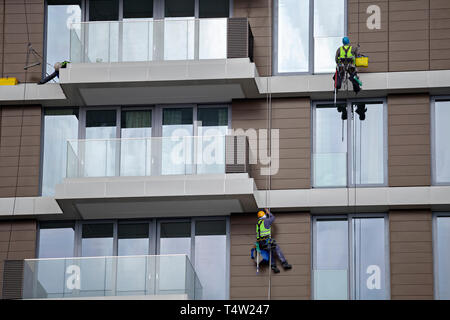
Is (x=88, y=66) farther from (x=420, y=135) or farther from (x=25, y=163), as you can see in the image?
(x=420, y=135)

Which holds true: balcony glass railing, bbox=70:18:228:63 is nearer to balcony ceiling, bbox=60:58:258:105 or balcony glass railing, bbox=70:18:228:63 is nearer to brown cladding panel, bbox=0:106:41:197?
balcony ceiling, bbox=60:58:258:105

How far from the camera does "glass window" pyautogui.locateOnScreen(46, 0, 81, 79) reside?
4222 centimetres

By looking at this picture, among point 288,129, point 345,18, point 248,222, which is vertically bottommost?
point 248,222

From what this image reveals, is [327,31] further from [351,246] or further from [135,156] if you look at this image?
[135,156]

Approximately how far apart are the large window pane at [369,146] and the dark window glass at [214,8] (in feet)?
15.1

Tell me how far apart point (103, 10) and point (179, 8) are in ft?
7.13

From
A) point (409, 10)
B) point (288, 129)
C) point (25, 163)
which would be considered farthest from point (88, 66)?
point (409, 10)

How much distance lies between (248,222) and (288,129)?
280 centimetres

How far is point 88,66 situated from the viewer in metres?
40.8

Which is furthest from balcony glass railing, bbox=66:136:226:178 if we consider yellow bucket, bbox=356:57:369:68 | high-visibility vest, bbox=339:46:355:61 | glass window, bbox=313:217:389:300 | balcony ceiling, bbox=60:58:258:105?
yellow bucket, bbox=356:57:369:68
